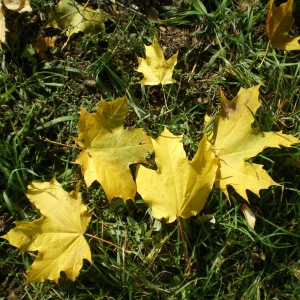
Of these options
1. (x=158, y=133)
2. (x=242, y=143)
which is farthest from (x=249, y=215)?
(x=158, y=133)

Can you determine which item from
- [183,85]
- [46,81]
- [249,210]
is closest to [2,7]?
[46,81]

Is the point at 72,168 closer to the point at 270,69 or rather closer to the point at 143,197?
the point at 143,197

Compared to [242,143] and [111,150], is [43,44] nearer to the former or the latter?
[111,150]

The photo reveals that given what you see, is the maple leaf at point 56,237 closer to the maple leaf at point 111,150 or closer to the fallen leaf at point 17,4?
the maple leaf at point 111,150

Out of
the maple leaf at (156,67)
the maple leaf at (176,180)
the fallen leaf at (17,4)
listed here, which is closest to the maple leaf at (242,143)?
the maple leaf at (176,180)

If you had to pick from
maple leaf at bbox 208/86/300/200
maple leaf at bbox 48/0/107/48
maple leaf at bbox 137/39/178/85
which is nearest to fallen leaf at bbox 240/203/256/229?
maple leaf at bbox 208/86/300/200

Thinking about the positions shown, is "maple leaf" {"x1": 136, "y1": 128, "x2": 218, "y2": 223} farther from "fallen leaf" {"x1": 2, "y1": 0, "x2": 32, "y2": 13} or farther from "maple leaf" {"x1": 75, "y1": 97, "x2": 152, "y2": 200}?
"fallen leaf" {"x1": 2, "y1": 0, "x2": 32, "y2": 13}
